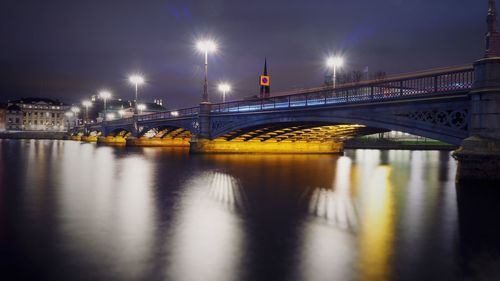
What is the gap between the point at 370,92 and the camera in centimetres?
2539

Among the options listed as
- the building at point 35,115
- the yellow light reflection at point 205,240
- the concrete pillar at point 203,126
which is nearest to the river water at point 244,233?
the yellow light reflection at point 205,240

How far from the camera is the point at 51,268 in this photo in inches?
275

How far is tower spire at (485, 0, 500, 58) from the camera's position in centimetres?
1650

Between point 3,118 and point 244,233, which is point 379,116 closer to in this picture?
point 244,233

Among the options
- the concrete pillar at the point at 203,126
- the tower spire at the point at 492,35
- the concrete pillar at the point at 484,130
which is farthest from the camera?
the concrete pillar at the point at 203,126

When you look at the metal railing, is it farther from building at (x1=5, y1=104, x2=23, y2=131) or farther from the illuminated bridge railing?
building at (x1=5, y1=104, x2=23, y2=131)

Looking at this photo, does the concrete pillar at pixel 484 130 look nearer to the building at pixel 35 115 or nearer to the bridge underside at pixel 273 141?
the bridge underside at pixel 273 141

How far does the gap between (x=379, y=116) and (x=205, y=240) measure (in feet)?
57.1

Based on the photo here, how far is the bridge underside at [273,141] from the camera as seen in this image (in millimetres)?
40469

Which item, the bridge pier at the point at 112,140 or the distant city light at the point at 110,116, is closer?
A: the bridge pier at the point at 112,140

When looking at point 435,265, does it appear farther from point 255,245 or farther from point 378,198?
point 378,198

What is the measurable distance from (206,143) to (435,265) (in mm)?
37770

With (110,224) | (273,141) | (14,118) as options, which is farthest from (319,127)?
(14,118)

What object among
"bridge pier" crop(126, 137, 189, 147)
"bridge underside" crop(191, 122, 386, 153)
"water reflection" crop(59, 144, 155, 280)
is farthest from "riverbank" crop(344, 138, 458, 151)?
"water reflection" crop(59, 144, 155, 280)
